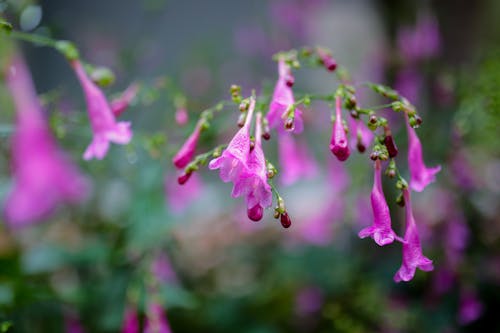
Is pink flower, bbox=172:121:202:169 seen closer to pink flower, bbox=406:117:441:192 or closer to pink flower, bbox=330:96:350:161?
pink flower, bbox=330:96:350:161

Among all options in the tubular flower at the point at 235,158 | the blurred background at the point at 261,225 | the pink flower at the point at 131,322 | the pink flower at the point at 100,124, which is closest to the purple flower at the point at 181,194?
the blurred background at the point at 261,225

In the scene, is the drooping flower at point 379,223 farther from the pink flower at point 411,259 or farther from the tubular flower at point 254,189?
the tubular flower at point 254,189

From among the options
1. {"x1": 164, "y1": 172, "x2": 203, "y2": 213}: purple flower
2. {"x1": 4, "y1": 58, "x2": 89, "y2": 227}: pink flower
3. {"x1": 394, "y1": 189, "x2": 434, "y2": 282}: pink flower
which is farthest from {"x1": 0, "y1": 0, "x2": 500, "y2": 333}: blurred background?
{"x1": 394, "y1": 189, "x2": 434, "y2": 282}: pink flower

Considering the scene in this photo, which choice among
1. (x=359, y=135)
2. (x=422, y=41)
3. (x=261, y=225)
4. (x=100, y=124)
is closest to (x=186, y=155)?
(x=100, y=124)

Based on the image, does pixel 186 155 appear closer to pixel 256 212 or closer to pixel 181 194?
pixel 256 212

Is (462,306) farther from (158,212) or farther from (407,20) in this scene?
(407,20)

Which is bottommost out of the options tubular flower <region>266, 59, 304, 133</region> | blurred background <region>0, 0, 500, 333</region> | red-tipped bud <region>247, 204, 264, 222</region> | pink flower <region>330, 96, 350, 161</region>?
blurred background <region>0, 0, 500, 333</region>

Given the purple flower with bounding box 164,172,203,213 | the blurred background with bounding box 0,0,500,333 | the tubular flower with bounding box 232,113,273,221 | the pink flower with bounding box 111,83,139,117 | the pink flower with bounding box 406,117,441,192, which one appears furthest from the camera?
the purple flower with bounding box 164,172,203,213
